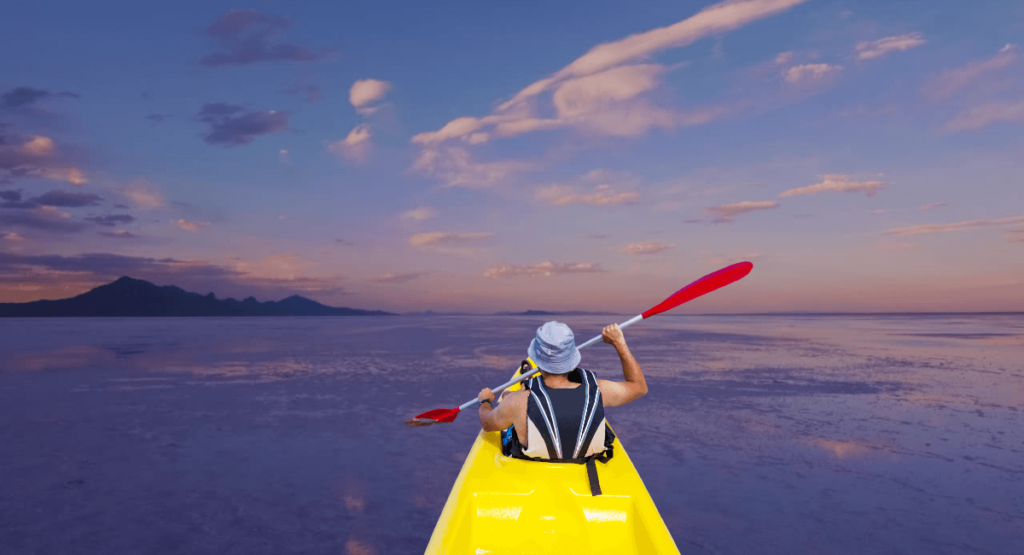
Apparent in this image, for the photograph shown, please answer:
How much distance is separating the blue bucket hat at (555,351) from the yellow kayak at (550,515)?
2.00ft

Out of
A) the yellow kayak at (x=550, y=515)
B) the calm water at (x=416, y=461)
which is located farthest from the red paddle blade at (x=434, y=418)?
A: the yellow kayak at (x=550, y=515)

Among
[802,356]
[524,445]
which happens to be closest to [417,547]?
[524,445]

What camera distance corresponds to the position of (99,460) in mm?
5453

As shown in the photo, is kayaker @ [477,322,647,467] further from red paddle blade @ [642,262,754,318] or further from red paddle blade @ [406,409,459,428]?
red paddle blade @ [406,409,459,428]

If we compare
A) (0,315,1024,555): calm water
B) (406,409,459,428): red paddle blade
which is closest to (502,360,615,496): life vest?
(0,315,1024,555): calm water

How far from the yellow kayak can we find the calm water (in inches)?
44.8

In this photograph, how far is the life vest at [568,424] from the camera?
113 inches

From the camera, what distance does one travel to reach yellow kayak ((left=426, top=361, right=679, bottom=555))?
265cm

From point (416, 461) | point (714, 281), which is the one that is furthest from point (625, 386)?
point (416, 461)

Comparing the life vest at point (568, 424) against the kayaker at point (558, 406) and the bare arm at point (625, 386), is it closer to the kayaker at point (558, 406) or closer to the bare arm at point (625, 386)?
the kayaker at point (558, 406)

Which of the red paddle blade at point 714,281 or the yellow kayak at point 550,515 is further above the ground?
the red paddle blade at point 714,281

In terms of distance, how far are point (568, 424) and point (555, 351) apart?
431mm

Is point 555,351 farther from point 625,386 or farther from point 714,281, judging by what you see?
point 714,281

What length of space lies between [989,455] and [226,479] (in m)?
7.66
